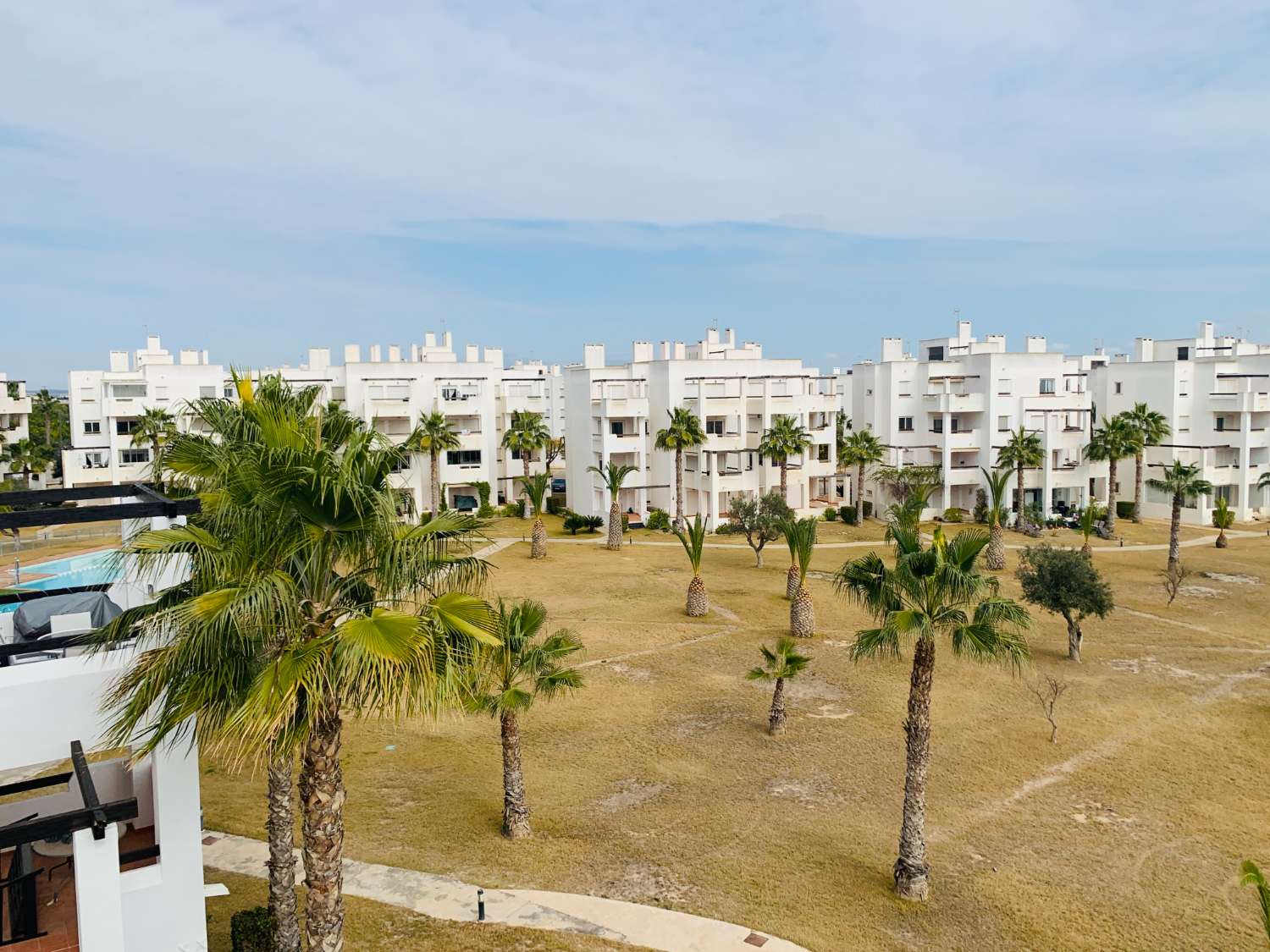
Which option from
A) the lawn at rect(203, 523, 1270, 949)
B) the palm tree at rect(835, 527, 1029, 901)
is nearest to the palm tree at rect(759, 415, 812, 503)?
the lawn at rect(203, 523, 1270, 949)

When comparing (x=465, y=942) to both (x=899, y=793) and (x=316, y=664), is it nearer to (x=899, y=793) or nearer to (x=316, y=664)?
(x=316, y=664)

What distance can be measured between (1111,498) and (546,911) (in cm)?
5092

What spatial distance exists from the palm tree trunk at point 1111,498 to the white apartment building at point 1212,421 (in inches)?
313

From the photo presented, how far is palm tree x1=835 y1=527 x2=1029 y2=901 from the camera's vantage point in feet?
52.2

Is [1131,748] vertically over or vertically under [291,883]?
under

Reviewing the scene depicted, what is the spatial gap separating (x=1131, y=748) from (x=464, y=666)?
19.4 metres

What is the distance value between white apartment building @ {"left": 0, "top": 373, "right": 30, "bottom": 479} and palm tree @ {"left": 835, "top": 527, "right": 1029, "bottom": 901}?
7405 cm

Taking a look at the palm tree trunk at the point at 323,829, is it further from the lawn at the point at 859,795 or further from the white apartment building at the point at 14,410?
the white apartment building at the point at 14,410

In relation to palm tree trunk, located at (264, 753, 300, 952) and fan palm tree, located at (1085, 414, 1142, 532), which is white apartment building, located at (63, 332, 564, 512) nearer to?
fan palm tree, located at (1085, 414, 1142, 532)

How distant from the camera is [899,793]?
20391 millimetres

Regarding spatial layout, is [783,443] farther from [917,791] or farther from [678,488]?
[917,791]

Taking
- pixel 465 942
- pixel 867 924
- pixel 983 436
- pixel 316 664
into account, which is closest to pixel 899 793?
pixel 867 924

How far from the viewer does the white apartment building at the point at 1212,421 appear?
61.8 metres

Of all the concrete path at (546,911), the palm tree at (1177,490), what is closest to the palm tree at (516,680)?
the concrete path at (546,911)
